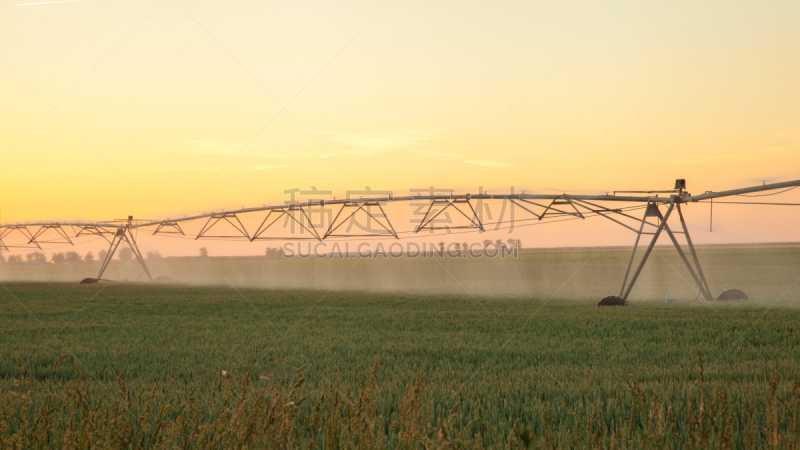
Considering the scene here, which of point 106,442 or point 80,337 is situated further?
point 80,337

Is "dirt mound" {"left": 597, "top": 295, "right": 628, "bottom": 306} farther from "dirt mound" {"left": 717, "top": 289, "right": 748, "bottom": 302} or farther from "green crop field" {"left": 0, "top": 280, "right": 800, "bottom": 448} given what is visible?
"dirt mound" {"left": 717, "top": 289, "right": 748, "bottom": 302}

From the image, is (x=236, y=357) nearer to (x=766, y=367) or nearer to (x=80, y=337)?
(x=80, y=337)

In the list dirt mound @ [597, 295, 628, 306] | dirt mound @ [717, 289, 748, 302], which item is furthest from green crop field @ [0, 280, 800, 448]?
dirt mound @ [717, 289, 748, 302]

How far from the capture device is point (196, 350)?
39.8 ft

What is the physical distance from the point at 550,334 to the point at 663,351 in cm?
A: 350

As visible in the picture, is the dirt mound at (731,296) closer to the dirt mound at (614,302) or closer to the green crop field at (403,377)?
the green crop field at (403,377)

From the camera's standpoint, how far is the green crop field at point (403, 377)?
3580 mm

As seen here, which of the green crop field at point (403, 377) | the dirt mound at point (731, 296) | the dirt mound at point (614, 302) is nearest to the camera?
the green crop field at point (403, 377)

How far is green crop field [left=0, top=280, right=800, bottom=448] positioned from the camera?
3.58 metres

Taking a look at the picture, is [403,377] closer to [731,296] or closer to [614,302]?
[614,302]

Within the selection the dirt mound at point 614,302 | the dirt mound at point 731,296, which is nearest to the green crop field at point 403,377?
the dirt mound at point 614,302

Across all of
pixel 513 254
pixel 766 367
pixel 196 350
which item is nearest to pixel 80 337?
pixel 196 350

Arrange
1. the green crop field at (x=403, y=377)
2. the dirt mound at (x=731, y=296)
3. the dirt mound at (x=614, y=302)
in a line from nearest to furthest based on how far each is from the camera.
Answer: the green crop field at (x=403, y=377) < the dirt mound at (x=614, y=302) < the dirt mound at (x=731, y=296)

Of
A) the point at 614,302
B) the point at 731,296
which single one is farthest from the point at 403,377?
the point at 731,296
